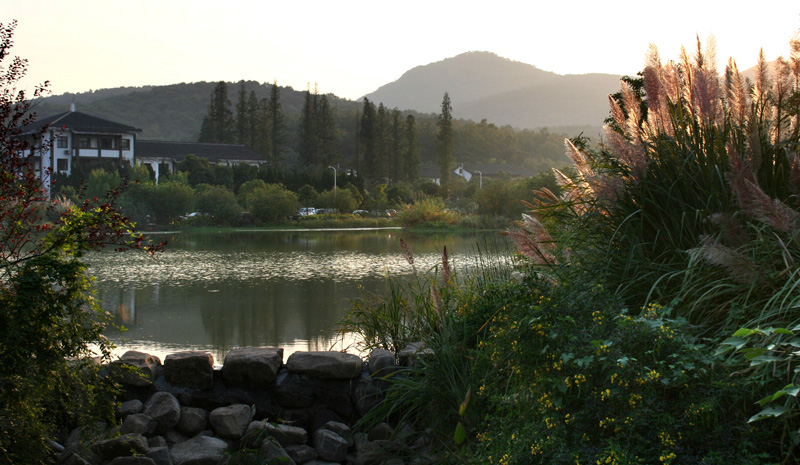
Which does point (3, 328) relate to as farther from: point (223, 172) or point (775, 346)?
point (223, 172)

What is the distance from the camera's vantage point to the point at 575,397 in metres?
2.31

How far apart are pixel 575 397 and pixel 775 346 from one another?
664 millimetres

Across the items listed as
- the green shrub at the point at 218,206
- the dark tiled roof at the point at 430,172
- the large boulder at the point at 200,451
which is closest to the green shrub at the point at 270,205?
the green shrub at the point at 218,206

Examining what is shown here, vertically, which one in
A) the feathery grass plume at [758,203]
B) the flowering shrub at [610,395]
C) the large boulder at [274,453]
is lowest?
the large boulder at [274,453]

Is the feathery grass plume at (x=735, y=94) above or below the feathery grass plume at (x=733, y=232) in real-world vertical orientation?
above

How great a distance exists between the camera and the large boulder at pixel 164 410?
11.5 feet

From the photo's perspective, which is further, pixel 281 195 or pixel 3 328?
pixel 281 195

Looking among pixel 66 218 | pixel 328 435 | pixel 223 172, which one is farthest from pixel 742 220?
pixel 223 172

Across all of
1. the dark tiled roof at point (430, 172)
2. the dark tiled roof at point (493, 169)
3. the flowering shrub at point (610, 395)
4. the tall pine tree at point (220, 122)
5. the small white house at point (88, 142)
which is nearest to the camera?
the flowering shrub at point (610, 395)

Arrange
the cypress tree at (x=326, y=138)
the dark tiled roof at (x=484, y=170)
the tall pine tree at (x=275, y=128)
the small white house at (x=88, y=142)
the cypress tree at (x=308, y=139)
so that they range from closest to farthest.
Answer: the small white house at (x=88, y=142) < the cypress tree at (x=308, y=139) < the cypress tree at (x=326, y=138) < the tall pine tree at (x=275, y=128) < the dark tiled roof at (x=484, y=170)

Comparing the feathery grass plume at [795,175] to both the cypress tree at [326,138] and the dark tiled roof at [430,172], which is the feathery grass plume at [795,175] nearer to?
the cypress tree at [326,138]

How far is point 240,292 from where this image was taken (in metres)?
9.47

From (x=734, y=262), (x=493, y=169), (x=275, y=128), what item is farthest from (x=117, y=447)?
(x=493, y=169)

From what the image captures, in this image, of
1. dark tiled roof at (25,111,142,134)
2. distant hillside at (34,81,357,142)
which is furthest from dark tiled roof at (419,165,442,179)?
dark tiled roof at (25,111,142,134)
